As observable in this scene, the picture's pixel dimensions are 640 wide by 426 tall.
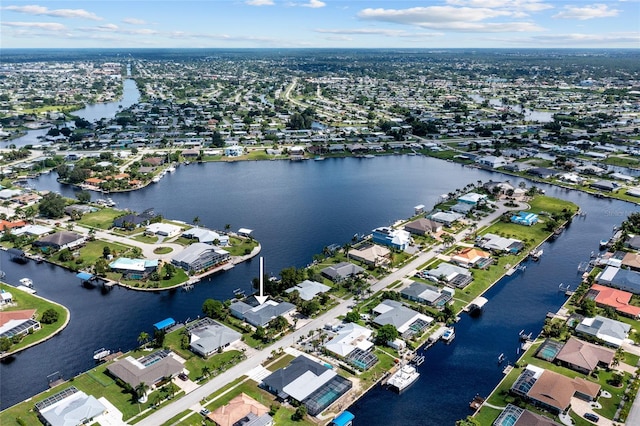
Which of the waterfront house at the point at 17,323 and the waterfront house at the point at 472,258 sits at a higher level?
the waterfront house at the point at 472,258

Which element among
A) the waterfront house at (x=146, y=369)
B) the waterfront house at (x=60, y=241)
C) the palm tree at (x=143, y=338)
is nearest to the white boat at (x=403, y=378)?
the waterfront house at (x=146, y=369)

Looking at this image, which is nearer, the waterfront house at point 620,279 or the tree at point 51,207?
the waterfront house at point 620,279

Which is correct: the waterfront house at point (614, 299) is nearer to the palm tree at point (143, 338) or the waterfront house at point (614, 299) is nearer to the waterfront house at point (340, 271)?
the waterfront house at point (340, 271)

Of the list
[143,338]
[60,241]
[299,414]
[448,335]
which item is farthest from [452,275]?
[60,241]

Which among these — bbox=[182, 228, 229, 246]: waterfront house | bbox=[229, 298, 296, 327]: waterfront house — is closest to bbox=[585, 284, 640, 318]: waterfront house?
bbox=[229, 298, 296, 327]: waterfront house

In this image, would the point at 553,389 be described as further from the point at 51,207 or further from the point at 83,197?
the point at 83,197

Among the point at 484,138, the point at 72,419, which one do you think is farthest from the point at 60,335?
the point at 484,138

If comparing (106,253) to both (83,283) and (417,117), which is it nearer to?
(83,283)

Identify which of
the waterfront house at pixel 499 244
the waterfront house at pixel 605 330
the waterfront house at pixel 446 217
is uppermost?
the waterfront house at pixel 446 217
